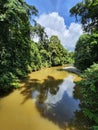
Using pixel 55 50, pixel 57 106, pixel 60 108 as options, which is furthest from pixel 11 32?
pixel 55 50

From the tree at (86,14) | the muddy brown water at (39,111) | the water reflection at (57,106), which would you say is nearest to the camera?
the muddy brown water at (39,111)

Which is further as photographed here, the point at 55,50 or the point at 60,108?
the point at 55,50

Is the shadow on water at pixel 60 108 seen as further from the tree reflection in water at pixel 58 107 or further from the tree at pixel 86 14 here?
the tree at pixel 86 14

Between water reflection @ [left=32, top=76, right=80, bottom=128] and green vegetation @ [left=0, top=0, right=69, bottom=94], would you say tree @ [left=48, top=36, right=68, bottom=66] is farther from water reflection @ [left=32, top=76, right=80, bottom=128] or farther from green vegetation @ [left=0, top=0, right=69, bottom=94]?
water reflection @ [left=32, top=76, right=80, bottom=128]

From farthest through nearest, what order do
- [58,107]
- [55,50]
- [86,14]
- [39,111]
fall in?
[55,50] → [86,14] → [58,107] → [39,111]

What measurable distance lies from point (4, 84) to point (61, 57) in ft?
106

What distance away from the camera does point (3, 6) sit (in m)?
10.7

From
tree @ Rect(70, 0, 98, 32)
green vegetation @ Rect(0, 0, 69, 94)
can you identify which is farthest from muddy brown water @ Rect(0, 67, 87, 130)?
tree @ Rect(70, 0, 98, 32)

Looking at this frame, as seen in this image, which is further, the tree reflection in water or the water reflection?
the water reflection

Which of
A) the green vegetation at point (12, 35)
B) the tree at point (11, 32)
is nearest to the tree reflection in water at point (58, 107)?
the green vegetation at point (12, 35)

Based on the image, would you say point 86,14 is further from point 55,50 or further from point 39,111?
point 55,50

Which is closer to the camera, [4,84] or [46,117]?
[46,117]

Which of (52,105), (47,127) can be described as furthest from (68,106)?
(47,127)

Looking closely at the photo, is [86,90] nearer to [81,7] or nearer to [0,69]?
[0,69]
